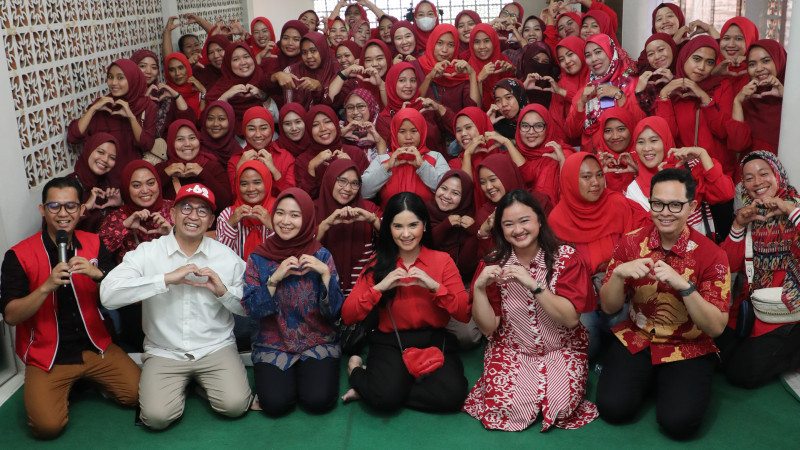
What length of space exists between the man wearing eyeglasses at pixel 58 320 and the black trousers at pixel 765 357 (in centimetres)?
327

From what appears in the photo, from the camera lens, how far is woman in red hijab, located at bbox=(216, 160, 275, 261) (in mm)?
4726

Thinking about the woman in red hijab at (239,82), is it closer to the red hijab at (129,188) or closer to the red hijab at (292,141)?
the red hijab at (292,141)

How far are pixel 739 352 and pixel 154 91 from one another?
474 cm

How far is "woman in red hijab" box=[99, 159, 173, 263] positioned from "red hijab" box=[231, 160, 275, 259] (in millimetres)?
474

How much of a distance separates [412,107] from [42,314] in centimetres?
320

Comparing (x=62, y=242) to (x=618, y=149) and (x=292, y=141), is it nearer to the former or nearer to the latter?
(x=292, y=141)

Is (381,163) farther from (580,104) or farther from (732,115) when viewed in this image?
(732,115)

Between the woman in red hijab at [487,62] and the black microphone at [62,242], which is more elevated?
the woman in red hijab at [487,62]

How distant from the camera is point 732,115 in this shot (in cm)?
518

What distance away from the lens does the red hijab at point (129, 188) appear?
473 cm

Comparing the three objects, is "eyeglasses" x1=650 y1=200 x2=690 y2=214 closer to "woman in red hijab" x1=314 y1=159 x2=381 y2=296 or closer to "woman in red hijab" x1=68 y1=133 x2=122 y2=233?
"woman in red hijab" x1=314 y1=159 x2=381 y2=296

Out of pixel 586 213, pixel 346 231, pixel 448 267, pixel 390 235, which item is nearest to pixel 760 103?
pixel 586 213

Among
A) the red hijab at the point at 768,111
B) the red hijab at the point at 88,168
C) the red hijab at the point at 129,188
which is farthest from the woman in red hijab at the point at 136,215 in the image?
the red hijab at the point at 768,111

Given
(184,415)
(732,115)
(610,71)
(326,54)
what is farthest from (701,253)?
(326,54)
